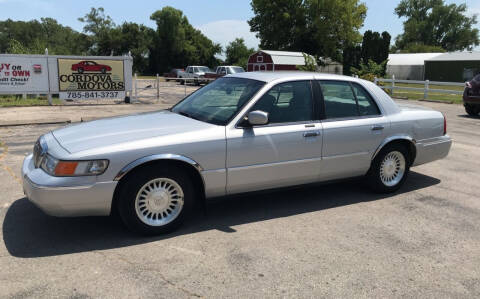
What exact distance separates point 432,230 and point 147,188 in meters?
2.99

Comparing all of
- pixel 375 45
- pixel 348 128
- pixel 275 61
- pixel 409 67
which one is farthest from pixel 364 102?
pixel 409 67

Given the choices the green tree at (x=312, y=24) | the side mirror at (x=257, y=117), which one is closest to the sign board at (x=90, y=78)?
the side mirror at (x=257, y=117)

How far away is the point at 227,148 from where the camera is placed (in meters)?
4.21

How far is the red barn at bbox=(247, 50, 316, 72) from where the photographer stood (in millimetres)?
40750

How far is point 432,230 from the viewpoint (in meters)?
4.41

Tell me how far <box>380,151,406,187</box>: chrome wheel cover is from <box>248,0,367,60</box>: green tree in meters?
50.2

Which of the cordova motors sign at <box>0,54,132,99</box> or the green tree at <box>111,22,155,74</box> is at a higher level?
the green tree at <box>111,22,155,74</box>

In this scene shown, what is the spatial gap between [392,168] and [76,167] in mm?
3957

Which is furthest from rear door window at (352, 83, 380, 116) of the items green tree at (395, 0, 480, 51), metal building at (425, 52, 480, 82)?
green tree at (395, 0, 480, 51)

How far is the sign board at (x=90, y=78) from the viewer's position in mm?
15828

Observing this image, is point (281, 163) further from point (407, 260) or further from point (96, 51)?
point (96, 51)

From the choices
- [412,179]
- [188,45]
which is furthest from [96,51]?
[412,179]

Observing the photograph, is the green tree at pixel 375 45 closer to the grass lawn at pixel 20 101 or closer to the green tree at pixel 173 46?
the grass lawn at pixel 20 101

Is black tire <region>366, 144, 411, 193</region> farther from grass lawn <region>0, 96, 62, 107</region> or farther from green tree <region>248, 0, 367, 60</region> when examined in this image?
green tree <region>248, 0, 367, 60</region>
